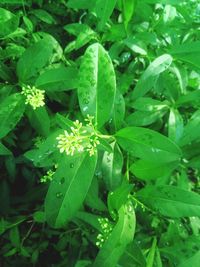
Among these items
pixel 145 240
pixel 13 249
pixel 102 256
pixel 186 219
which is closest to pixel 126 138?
pixel 102 256

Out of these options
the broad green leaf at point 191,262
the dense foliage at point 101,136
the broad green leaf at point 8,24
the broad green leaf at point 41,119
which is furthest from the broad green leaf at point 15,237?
the broad green leaf at point 8,24

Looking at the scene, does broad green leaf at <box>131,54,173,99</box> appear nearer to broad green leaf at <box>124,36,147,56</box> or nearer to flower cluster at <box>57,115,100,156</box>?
broad green leaf at <box>124,36,147,56</box>

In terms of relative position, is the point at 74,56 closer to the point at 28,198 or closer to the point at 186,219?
the point at 28,198

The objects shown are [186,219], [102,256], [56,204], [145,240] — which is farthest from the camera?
[186,219]

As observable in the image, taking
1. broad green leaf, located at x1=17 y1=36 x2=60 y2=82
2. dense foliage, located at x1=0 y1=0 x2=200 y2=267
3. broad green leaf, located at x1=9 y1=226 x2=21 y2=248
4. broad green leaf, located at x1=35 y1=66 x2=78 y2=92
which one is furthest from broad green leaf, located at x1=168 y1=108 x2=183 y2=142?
broad green leaf, located at x1=9 y1=226 x2=21 y2=248

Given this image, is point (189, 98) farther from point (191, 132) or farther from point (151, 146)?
point (151, 146)

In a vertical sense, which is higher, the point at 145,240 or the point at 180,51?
the point at 180,51
